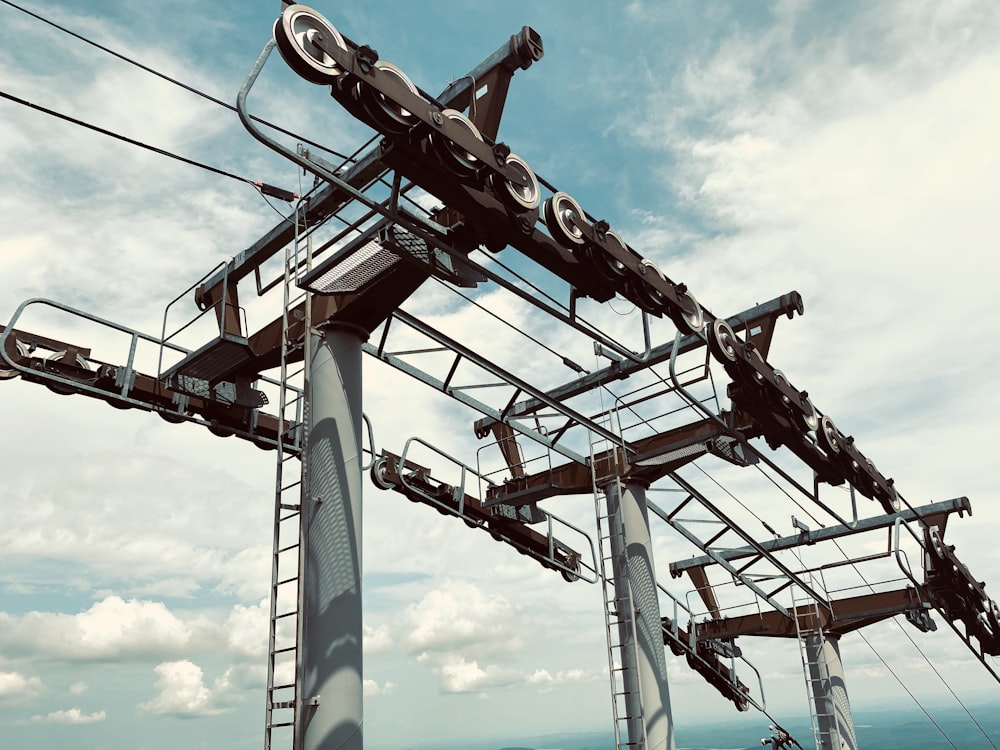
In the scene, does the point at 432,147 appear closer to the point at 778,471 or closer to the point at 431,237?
the point at 431,237

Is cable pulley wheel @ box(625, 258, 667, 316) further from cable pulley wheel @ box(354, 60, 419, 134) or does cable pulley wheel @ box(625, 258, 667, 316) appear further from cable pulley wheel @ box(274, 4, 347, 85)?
cable pulley wheel @ box(274, 4, 347, 85)

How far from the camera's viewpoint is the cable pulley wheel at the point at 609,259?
1135cm

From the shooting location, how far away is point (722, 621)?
90.1 feet

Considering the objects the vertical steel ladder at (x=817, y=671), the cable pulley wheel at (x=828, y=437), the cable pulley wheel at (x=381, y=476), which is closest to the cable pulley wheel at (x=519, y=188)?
the cable pulley wheel at (x=381, y=476)

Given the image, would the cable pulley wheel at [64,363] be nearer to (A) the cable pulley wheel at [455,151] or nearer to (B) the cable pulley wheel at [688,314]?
(A) the cable pulley wheel at [455,151]

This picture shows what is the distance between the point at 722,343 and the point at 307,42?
9331 millimetres

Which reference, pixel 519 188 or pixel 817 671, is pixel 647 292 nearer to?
pixel 519 188

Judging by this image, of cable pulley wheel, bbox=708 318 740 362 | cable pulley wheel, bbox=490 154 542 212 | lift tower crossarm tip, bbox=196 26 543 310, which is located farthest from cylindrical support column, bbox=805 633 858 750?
lift tower crossarm tip, bbox=196 26 543 310

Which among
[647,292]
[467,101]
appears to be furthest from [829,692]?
[467,101]

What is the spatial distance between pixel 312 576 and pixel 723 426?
9.23m

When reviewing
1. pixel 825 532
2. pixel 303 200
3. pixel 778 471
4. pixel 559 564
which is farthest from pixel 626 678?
pixel 303 200

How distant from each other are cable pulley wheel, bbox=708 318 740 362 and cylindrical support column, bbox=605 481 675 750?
5450 millimetres

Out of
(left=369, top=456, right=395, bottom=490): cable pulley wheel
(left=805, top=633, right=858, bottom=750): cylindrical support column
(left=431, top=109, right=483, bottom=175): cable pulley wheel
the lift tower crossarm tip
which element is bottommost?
(left=805, top=633, right=858, bottom=750): cylindrical support column

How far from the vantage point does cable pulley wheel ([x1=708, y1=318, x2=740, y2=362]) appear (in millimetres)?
14430
